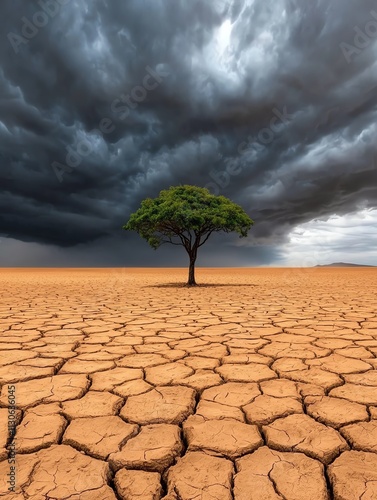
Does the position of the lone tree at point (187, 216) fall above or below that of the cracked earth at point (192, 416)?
above

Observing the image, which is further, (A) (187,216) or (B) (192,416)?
(A) (187,216)

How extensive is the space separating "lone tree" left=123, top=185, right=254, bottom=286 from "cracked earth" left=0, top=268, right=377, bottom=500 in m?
6.62

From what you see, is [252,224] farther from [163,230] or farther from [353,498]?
[353,498]

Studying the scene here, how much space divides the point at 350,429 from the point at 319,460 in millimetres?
325

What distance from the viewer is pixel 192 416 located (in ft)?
5.57

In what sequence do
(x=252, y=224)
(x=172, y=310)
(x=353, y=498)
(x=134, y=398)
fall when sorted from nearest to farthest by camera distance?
1. (x=353, y=498)
2. (x=134, y=398)
3. (x=172, y=310)
4. (x=252, y=224)

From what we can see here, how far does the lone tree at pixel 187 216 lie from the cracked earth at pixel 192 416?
6618 mm

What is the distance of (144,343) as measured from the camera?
3195 millimetres

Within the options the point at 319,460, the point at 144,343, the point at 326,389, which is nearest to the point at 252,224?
the point at 144,343

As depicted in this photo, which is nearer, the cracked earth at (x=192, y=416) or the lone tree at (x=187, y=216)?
the cracked earth at (x=192, y=416)

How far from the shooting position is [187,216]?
385 inches

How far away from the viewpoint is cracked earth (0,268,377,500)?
3.97 feet

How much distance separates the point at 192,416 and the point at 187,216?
8279 mm

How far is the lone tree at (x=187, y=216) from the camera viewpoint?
9.91m
